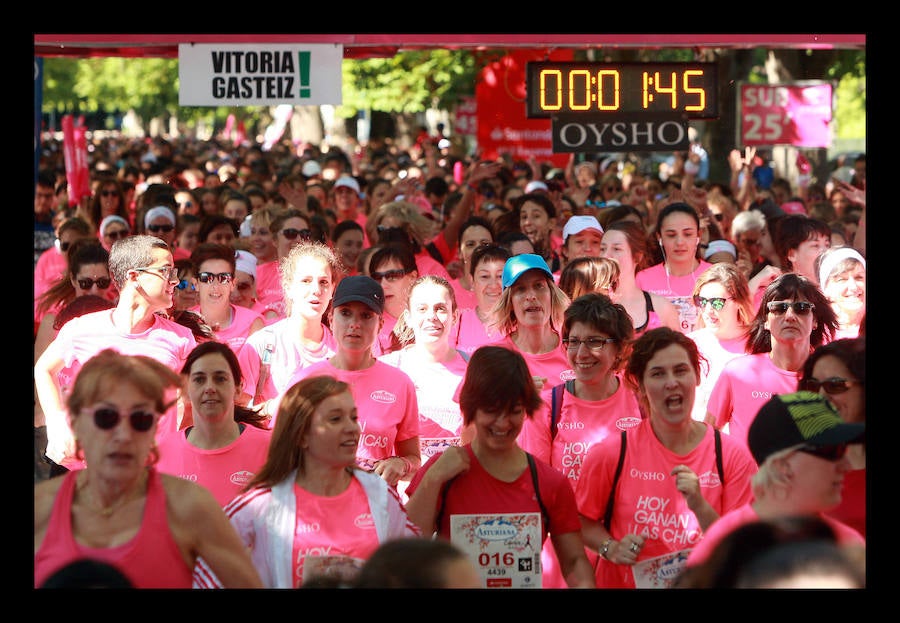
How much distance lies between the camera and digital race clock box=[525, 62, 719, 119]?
9.07 m

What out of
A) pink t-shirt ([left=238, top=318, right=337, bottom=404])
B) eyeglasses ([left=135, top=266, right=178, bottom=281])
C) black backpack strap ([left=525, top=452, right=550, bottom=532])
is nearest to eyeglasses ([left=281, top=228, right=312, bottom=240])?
pink t-shirt ([left=238, top=318, right=337, bottom=404])

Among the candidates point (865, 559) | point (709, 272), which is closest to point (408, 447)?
point (709, 272)

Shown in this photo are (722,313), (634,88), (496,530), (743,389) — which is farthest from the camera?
(634,88)

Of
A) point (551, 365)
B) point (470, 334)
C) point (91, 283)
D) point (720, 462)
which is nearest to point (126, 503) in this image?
point (720, 462)

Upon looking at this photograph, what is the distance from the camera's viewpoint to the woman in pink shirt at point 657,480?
532 centimetres

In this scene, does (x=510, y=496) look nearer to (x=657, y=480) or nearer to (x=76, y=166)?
(x=657, y=480)

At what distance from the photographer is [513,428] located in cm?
536

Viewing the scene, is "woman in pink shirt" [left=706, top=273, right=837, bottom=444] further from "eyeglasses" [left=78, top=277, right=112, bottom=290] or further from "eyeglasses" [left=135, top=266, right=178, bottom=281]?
"eyeglasses" [left=78, top=277, right=112, bottom=290]

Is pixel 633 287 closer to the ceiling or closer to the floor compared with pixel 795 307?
closer to the ceiling

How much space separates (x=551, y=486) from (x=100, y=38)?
471 cm

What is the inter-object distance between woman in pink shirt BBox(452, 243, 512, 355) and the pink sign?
5829mm

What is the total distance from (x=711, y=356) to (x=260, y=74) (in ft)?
11.9

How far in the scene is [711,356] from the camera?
737cm

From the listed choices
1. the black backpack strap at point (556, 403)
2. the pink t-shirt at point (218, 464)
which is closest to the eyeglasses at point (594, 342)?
the black backpack strap at point (556, 403)
